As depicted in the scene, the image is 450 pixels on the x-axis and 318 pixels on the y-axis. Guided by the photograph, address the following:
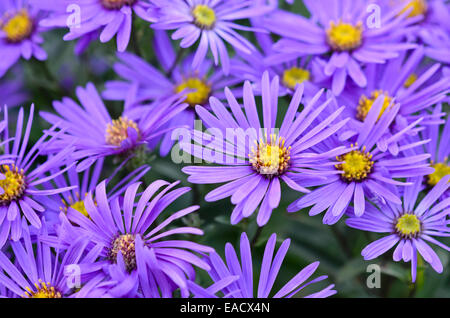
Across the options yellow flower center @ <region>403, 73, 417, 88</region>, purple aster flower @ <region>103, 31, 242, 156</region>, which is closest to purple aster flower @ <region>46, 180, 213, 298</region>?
purple aster flower @ <region>103, 31, 242, 156</region>

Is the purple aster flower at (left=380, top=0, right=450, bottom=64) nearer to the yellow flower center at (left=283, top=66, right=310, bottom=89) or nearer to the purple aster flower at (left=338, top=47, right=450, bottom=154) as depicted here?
the purple aster flower at (left=338, top=47, right=450, bottom=154)

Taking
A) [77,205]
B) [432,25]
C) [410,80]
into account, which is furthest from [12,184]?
[432,25]

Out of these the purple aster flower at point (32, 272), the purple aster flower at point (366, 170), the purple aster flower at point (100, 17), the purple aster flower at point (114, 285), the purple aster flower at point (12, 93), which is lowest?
the purple aster flower at point (114, 285)

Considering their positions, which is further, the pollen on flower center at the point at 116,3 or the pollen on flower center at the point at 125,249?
the pollen on flower center at the point at 116,3

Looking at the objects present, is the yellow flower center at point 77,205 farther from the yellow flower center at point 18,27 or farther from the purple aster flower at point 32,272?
the yellow flower center at point 18,27

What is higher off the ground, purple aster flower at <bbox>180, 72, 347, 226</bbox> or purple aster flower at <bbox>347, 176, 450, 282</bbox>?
purple aster flower at <bbox>180, 72, 347, 226</bbox>

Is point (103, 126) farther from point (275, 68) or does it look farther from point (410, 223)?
point (410, 223)

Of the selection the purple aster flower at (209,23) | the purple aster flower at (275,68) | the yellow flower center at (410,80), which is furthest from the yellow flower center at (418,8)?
the purple aster flower at (209,23)
